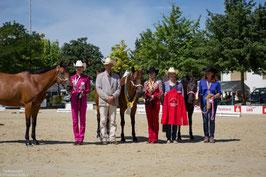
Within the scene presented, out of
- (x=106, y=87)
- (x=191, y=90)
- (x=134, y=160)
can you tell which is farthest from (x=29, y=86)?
(x=191, y=90)

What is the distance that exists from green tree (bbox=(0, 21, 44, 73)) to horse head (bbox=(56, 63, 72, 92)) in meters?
30.9

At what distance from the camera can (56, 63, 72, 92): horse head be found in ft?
30.7

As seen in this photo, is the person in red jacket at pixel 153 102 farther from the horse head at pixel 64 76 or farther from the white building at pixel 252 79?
the white building at pixel 252 79

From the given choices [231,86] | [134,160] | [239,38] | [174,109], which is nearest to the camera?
[134,160]

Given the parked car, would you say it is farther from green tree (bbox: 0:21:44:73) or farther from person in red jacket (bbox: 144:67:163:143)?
person in red jacket (bbox: 144:67:163:143)

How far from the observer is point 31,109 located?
948cm

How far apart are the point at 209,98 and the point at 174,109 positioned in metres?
1.18

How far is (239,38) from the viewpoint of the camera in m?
35.4

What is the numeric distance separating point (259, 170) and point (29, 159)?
489 cm

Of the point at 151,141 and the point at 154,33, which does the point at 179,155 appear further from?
the point at 154,33

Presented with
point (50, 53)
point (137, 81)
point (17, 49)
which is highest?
point (50, 53)

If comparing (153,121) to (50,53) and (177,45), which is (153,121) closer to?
(177,45)

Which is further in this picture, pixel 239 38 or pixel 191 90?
pixel 239 38

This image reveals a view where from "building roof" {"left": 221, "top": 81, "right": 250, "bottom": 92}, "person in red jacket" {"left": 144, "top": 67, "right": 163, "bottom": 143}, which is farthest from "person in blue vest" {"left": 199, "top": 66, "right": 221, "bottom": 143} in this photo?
"building roof" {"left": 221, "top": 81, "right": 250, "bottom": 92}
